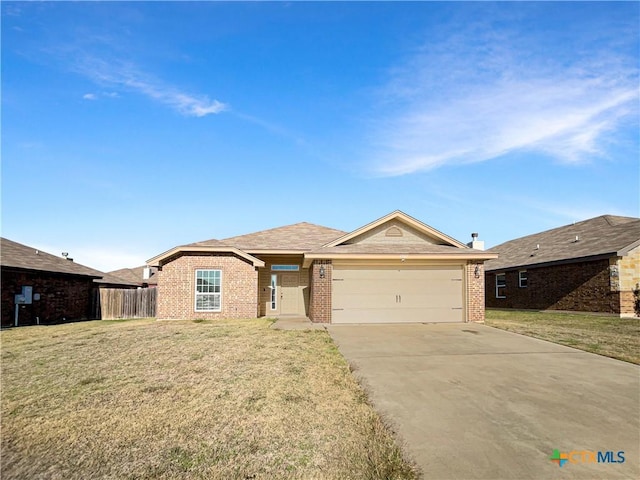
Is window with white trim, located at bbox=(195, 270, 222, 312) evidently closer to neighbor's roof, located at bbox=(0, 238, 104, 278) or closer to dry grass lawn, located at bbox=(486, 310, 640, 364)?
neighbor's roof, located at bbox=(0, 238, 104, 278)

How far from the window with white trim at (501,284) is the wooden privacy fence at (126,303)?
Result: 883 inches

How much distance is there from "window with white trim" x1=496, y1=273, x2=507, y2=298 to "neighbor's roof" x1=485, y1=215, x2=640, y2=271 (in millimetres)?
729

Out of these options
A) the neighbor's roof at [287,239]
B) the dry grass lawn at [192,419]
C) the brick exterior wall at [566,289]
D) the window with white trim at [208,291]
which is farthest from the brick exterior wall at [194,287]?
the brick exterior wall at [566,289]

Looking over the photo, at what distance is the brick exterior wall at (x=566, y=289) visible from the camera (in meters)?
18.3

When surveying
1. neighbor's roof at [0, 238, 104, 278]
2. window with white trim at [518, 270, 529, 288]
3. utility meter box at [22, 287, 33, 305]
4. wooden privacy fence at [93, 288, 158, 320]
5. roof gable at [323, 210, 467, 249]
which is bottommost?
wooden privacy fence at [93, 288, 158, 320]

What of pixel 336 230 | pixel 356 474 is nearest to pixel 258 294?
pixel 336 230

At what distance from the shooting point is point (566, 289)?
20719 mm

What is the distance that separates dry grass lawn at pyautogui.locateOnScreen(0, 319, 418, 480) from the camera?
377 centimetres

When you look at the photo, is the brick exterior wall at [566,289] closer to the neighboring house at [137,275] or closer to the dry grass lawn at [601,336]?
the dry grass lawn at [601,336]

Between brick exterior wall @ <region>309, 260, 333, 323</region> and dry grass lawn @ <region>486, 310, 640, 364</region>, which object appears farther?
brick exterior wall @ <region>309, 260, 333, 323</region>

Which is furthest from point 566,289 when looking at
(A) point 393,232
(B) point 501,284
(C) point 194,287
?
(C) point 194,287

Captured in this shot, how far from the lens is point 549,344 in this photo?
1009 centimetres

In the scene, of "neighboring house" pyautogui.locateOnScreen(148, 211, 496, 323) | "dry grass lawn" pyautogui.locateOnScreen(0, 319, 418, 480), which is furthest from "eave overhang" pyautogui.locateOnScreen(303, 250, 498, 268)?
"dry grass lawn" pyautogui.locateOnScreen(0, 319, 418, 480)

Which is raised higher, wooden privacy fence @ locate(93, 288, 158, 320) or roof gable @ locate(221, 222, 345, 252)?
roof gable @ locate(221, 222, 345, 252)
